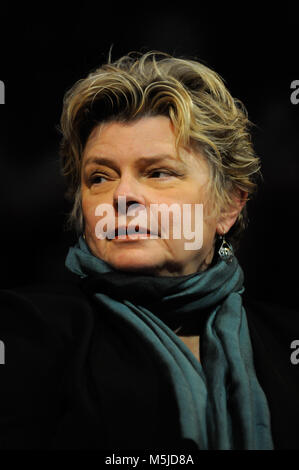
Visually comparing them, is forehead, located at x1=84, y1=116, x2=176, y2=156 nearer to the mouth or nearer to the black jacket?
the mouth

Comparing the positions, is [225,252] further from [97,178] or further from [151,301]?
[97,178]

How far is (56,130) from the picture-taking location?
1993 mm

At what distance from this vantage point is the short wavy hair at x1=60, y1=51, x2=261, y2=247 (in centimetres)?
160

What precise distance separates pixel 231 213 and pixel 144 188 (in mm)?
380

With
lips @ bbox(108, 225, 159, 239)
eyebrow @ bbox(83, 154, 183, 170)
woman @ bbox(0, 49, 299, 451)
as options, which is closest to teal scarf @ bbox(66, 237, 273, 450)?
woman @ bbox(0, 49, 299, 451)

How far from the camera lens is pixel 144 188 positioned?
153 centimetres

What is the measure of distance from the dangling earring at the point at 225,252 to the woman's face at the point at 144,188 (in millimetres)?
94

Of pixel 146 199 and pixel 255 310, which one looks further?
pixel 255 310

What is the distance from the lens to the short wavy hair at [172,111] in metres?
1.60

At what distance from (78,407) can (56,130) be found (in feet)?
3.66

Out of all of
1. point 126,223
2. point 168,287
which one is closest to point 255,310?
point 168,287

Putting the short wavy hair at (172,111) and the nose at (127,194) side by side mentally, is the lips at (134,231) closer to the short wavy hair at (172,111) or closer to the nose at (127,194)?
the nose at (127,194)

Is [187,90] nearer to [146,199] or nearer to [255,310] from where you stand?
[146,199]

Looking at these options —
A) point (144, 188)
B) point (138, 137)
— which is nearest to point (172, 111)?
point (138, 137)
